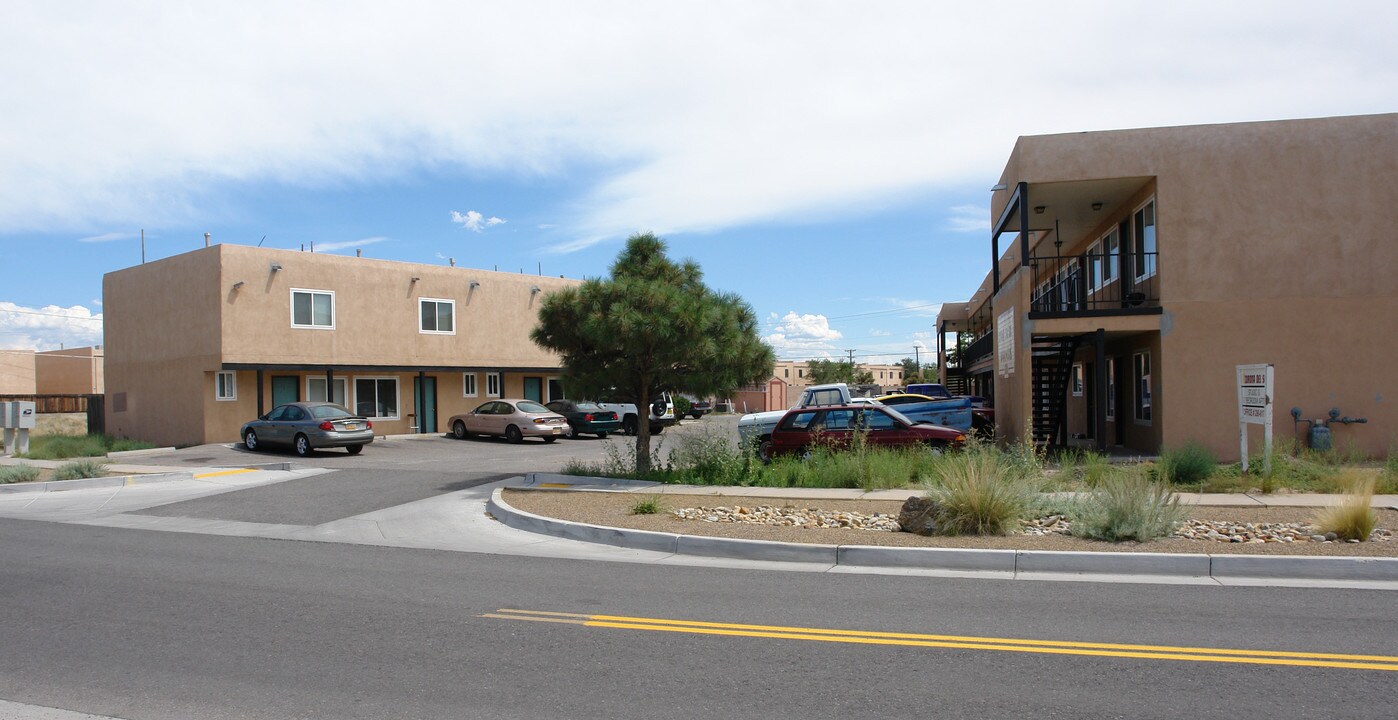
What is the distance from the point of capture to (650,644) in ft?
21.5

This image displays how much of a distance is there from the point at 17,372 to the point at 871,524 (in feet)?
217

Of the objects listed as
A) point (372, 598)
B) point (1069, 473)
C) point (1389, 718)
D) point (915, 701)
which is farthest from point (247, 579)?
point (1069, 473)

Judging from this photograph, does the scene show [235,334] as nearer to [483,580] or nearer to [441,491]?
[441,491]

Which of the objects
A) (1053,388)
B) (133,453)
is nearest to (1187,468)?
(1053,388)

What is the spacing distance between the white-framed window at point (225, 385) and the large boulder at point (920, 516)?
2382 cm

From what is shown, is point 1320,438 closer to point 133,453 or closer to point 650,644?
point 650,644

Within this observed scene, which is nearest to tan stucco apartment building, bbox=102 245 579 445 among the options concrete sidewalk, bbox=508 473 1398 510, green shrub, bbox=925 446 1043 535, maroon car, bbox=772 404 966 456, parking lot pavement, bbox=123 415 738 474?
parking lot pavement, bbox=123 415 738 474

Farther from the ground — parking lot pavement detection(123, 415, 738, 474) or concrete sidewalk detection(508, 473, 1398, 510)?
concrete sidewalk detection(508, 473, 1398, 510)

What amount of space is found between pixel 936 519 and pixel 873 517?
1655mm

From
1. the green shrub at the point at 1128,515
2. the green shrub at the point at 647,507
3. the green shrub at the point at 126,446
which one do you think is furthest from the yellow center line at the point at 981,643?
the green shrub at the point at 126,446

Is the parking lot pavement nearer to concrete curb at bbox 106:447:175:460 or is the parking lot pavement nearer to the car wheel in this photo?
concrete curb at bbox 106:447:175:460

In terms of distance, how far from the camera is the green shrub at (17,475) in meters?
18.5

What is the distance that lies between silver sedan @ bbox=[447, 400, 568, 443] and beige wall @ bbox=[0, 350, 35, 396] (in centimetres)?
4458

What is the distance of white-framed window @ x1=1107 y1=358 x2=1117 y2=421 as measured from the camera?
22.9 metres
